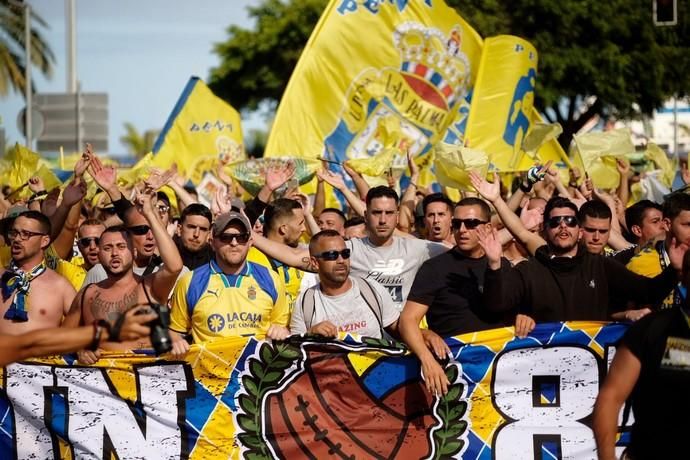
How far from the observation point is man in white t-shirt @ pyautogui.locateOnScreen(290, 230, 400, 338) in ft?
25.2

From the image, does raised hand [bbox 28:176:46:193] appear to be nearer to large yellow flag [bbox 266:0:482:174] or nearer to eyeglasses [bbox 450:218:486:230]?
large yellow flag [bbox 266:0:482:174]

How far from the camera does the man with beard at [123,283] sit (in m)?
7.76

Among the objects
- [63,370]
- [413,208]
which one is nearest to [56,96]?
[413,208]

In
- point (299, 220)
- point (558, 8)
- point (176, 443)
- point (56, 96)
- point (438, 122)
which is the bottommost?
point (176, 443)

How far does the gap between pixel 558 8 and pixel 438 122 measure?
24412mm

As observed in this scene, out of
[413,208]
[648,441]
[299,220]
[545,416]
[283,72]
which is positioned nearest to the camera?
[648,441]

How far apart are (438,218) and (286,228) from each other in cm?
112

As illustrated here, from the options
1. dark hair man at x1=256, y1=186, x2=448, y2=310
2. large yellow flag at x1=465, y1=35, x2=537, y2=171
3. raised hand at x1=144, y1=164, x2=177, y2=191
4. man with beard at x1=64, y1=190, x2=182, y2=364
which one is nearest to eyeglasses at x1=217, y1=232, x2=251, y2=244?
man with beard at x1=64, y1=190, x2=182, y2=364

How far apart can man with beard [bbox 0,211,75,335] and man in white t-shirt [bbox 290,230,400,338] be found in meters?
1.52

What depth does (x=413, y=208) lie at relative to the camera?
11.3 metres

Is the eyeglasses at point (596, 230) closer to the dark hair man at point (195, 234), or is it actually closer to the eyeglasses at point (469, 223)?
the eyeglasses at point (469, 223)

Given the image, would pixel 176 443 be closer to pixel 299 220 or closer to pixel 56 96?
pixel 299 220

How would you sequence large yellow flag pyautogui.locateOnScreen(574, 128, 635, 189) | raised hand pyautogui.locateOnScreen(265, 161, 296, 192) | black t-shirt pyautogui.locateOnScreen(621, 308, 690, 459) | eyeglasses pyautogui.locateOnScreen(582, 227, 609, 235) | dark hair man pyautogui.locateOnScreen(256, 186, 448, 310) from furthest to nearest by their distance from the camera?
large yellow flag pyautogui.locateOnScreen(574, 128, 635, 189)
raised hand pyautogui.locateOnScreen(265, 161, 296, 192)
dark hair man pyautogui.locateOnScreen(256, 186, 448, 310)
eyeglasses pyautogui.locateOnScreen(582, 227, 609, 235)
black t-shirt pyautogui.locateOnScreen(621, 308, 690, 459)

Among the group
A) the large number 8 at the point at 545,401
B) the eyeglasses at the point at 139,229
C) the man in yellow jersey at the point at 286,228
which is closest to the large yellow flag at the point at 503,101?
the man in yellow jersey at the point at 286,228
